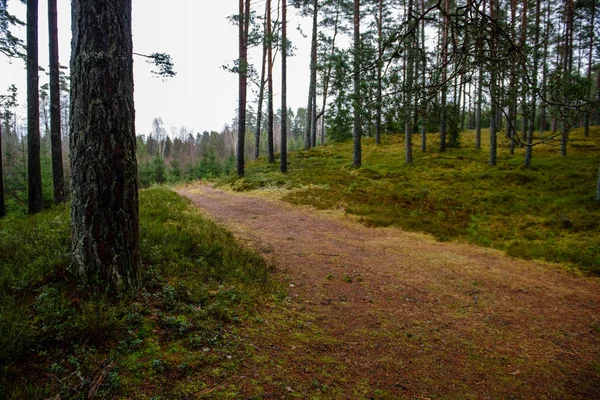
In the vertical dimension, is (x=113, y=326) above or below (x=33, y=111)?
below

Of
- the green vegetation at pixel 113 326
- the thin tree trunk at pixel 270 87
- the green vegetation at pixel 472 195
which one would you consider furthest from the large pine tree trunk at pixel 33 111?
the thin tree trunk at pixel 270 87

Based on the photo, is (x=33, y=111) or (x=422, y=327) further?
(x=33, y=111)

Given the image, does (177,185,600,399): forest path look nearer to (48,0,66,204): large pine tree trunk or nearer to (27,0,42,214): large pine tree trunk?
(48,0,66,204): large pine tree trunk

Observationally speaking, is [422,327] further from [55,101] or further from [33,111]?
[33,111]

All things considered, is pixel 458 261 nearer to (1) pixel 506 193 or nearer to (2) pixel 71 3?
(2) pixel 71 3

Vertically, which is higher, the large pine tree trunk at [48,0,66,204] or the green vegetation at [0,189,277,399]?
the large pine tree trunk at [48,0,66,204]

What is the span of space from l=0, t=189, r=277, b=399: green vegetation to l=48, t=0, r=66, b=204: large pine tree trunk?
7285 mm

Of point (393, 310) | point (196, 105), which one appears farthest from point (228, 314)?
point (196, 105)

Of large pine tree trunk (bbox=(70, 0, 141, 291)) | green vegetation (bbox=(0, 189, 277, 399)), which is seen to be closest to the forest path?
green vegetation (bbox=(0, 189, 277, 399))

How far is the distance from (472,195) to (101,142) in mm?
12769

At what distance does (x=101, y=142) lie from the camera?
110 inches

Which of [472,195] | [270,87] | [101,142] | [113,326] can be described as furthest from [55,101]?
[472,195]

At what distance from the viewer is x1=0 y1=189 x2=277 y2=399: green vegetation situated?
1964 mm

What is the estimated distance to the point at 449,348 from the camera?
3291 mm
